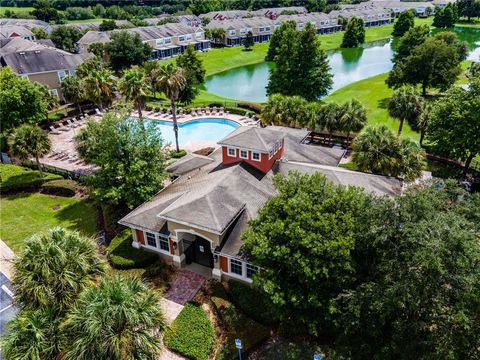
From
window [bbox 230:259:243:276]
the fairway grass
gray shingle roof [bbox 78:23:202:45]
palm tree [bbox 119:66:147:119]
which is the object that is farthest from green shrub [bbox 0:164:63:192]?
gray shingle roof [bbox 78:23:202:45]

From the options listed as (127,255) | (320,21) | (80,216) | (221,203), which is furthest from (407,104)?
(320,21)

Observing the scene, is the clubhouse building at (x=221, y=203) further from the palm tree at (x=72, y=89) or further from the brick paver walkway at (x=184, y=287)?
the palm tree at (x=72, y=89)

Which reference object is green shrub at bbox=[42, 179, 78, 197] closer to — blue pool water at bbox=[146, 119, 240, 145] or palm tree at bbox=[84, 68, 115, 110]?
palm tree at bbox=[84, 68, 115, 110]

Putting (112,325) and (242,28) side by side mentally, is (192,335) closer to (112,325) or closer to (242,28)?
(112,325)

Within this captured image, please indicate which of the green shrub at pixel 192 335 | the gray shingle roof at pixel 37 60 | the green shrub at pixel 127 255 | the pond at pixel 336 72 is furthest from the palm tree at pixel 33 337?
the pond at pixel 336 72

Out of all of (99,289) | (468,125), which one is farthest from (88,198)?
(468,125)
